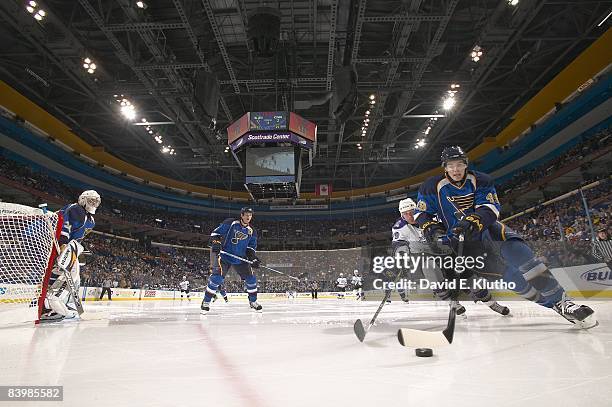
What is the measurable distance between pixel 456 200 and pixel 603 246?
279 inches

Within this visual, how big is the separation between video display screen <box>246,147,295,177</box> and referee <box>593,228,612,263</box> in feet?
31.4

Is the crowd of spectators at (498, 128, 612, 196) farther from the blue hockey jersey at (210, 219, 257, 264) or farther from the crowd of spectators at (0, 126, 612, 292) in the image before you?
the blue hockey jersey at (210, 219, 257, 264)

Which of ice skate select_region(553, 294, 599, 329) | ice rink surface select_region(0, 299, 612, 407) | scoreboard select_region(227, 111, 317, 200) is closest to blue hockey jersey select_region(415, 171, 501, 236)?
ice skate select_region(553, 294, 599, 329)

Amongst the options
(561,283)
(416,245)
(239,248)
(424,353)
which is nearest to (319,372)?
(424,353)

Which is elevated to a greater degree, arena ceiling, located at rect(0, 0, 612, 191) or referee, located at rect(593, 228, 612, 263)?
arena ceiling, located at rect(0, 0, 612, 191)

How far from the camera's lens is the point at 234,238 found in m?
7.03

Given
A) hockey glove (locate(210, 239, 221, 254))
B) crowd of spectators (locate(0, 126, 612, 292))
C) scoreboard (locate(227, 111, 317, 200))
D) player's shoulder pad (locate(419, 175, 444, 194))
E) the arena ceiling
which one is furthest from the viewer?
scoreboard (locate(227, 111, 317, 200))

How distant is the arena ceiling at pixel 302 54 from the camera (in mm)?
11750

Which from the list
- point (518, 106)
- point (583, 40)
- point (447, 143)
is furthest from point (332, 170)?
point (583, 40)

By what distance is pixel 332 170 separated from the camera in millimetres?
29969

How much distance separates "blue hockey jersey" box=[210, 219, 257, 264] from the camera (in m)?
6.98

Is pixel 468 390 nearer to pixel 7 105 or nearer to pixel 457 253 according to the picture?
pixel 457 253

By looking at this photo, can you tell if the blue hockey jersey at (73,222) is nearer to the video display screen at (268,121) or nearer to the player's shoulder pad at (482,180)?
the player's shoulder pad at (482,180)

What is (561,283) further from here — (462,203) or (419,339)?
(419,339)
